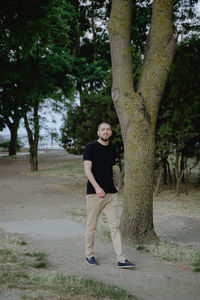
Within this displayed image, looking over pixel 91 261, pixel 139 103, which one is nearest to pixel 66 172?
pixel 139 103

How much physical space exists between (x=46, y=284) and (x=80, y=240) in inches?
112

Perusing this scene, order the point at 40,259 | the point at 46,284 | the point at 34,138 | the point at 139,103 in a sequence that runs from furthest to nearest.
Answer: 1. the point at 34,138
2. the point at 139,103
3. the point at 40,259
4. the point at 46,284

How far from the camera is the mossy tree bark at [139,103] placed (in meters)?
7.07

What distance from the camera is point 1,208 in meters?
11.2

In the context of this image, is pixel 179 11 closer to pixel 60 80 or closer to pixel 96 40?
Answer: pixel 60 80

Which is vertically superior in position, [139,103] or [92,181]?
[139,103]

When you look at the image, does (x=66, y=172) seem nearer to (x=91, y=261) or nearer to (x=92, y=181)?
(x=91, y=261)

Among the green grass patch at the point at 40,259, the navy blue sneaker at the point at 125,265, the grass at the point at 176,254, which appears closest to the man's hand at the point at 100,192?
the navy blue sneaker at the point at 125,265

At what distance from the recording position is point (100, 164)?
5457 mm

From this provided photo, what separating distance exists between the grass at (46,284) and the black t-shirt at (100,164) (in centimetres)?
132

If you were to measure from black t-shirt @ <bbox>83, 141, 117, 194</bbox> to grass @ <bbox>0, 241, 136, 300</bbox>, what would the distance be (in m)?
1.32

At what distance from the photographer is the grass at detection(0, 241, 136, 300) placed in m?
4.01

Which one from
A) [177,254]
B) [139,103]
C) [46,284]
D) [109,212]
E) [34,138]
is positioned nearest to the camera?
[46,284]

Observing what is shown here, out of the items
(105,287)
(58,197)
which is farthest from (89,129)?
(105,287)
